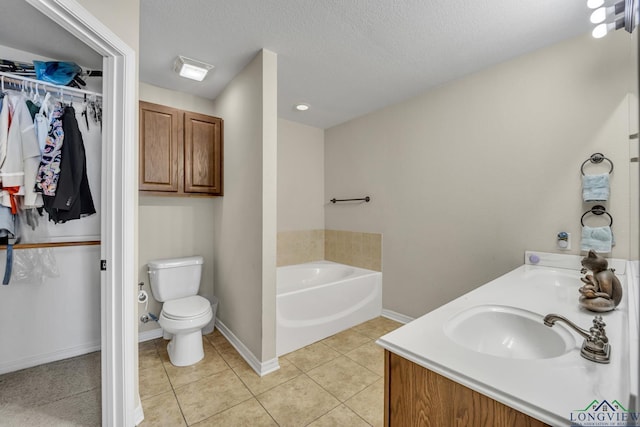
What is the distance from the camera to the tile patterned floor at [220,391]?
5.16ft

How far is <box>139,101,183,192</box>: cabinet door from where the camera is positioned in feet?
7.51

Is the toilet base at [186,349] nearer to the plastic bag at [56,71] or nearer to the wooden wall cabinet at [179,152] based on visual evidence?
the wooden wall cabinet at [179,152]

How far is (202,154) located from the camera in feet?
8.48

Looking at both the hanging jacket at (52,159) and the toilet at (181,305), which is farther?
the toilet at (181,305)

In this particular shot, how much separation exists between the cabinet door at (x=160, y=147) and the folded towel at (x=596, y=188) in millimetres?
3099

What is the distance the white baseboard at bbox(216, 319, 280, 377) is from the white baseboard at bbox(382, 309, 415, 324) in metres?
1.43

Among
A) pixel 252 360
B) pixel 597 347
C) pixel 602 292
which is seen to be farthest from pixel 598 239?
pixel 252 360

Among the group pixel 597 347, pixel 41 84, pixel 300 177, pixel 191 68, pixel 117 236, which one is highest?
pixel 191 68

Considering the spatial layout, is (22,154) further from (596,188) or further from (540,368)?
(596,188)

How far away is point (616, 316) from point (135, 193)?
2.28 m

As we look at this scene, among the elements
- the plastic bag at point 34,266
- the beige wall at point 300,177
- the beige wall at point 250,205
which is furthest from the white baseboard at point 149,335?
the beige wall at point 300,177

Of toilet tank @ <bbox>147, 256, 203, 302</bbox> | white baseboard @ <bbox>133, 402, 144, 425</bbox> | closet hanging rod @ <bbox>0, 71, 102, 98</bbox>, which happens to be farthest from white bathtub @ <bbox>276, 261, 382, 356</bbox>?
closet hanging rod @ <bbox>0, 71, 102, 98</bbox>

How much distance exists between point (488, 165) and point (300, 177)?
85.2 inches

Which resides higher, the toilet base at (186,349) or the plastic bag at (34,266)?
the plastic bag at (34,266)
